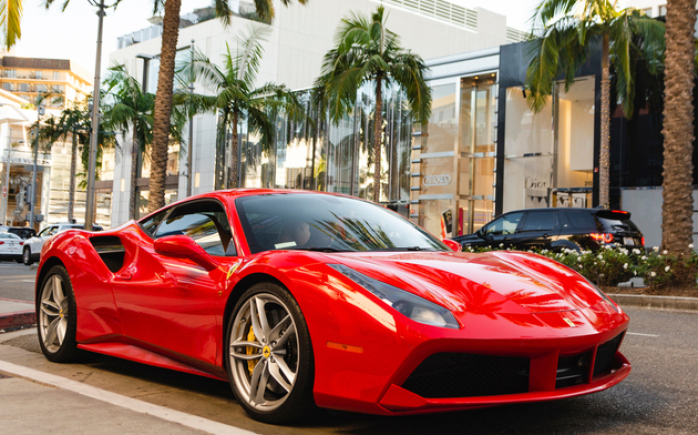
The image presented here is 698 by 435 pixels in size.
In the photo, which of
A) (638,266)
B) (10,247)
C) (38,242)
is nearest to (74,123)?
(10,247)

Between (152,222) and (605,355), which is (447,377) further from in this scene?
(152,222)

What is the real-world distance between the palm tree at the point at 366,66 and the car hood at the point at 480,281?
17802mm

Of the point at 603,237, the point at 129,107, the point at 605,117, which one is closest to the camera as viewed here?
the point at 603,237

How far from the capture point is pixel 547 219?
48.1 feet

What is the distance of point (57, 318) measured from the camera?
16.4ft

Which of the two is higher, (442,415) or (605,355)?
(605,355)

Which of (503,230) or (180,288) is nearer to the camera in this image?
(180,288)

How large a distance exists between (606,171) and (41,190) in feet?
236

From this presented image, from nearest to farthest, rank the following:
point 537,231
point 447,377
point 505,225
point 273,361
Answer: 1. point 447,377
2. point 273,361
3. point 537,231
4. point 505,225

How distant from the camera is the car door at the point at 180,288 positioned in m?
3.61

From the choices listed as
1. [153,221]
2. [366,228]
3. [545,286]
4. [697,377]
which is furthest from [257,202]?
[697,377]

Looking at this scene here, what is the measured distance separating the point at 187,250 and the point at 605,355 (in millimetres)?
2235

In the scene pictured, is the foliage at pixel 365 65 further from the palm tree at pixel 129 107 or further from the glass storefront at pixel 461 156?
the palm tree at pixel 129 107

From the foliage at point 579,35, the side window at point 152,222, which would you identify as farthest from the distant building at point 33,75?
the side window at point 152,222
